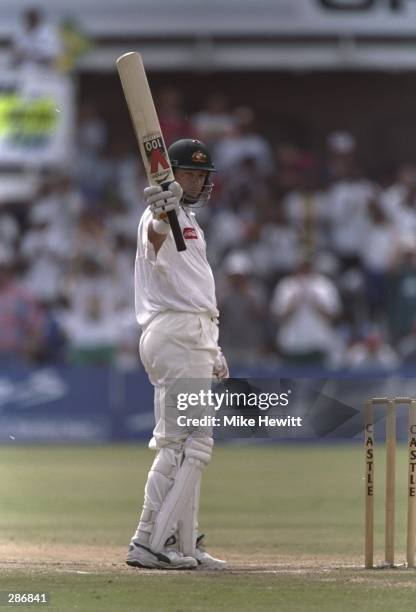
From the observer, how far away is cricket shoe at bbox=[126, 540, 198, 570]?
6059mm

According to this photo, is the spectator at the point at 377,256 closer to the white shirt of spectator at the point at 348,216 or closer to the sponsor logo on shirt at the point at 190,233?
the white shirt of spectator at the point at 348,216

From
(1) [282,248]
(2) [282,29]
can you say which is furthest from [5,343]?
(2) [282,29]

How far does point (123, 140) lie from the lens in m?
18.5

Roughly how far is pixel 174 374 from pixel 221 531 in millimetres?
2008

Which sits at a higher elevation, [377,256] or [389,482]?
[377,256]

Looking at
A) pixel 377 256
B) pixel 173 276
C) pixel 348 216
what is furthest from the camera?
pixel 348 216

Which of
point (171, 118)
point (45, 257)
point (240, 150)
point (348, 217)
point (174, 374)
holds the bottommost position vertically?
point (174, 374)

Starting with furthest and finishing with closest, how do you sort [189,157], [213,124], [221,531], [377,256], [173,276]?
[213,124] → [377,256] → [221,531] → [189,157] → [173,276]

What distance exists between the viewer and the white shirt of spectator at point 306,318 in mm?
14195

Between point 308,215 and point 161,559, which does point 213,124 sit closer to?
point 308,215

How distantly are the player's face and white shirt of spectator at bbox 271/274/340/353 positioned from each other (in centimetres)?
787

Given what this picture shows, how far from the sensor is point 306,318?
14273mm

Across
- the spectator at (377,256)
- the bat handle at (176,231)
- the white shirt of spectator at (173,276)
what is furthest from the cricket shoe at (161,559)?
the spectator at (377,256)

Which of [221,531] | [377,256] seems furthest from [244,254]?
[221,531]
